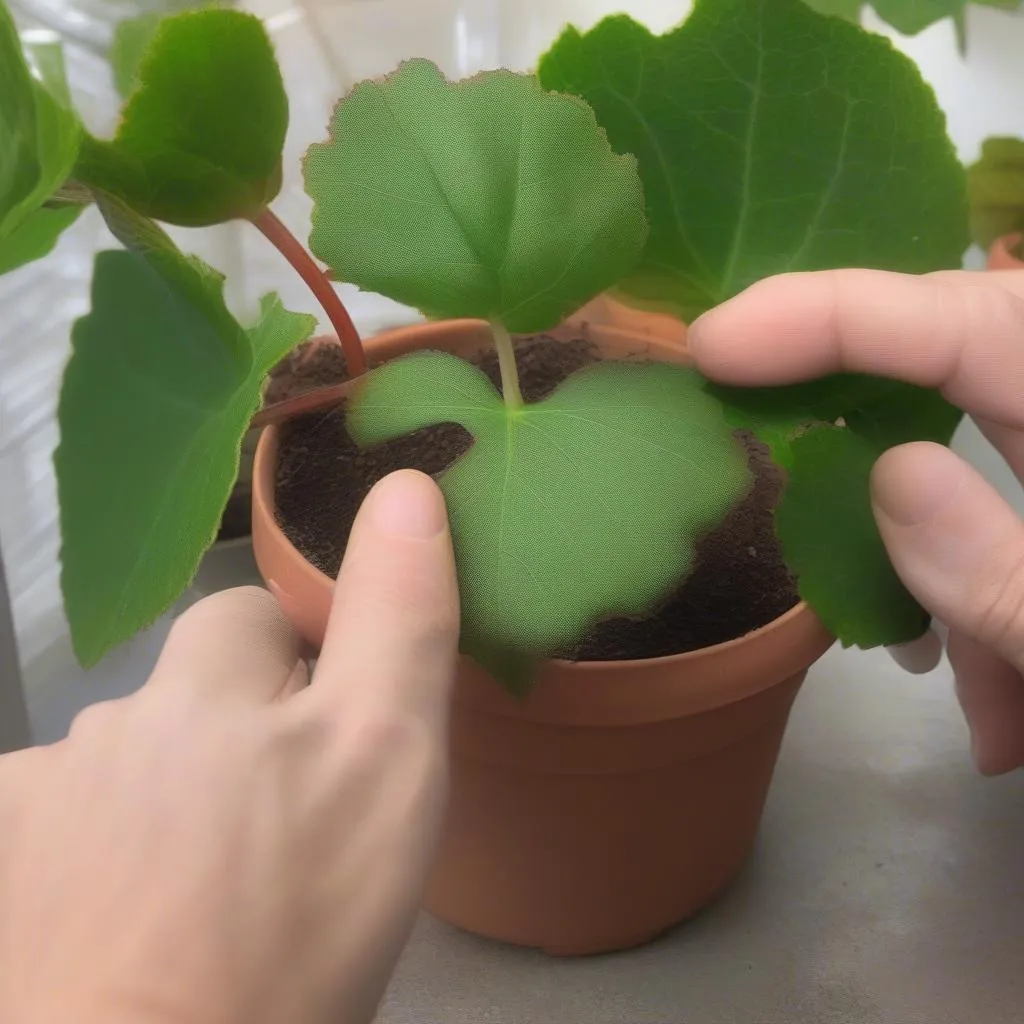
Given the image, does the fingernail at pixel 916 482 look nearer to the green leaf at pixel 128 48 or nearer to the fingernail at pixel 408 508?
the fingernail at pixel 408 508

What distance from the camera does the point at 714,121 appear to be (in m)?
0.39

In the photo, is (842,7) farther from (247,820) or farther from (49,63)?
(247,820)

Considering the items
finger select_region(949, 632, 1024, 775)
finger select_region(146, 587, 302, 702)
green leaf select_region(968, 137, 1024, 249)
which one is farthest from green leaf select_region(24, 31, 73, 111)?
green leaf select_region(968, 137, 1024, 249)

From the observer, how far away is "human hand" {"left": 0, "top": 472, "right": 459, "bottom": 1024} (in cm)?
24

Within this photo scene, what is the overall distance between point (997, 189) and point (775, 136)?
0.45m

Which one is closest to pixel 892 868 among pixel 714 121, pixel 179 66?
pixel 714 121

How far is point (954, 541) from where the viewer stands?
342 millimetres

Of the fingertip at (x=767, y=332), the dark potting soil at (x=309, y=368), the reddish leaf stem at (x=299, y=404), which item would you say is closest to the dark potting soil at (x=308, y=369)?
the dark potting soil at (x=309, y=368)

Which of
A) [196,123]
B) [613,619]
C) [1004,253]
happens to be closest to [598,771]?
[613,619]

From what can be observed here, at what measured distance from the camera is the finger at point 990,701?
48 cm

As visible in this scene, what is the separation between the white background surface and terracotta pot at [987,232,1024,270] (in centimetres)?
15

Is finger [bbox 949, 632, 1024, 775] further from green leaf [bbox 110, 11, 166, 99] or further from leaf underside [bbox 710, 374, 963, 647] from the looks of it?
green leaf [bbox 110, 11, 166, 99]

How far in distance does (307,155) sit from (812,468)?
0.20 meters

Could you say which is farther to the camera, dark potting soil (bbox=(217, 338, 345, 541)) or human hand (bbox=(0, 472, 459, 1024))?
dark potting soil (bbox=(217, 338, 345, 541))
